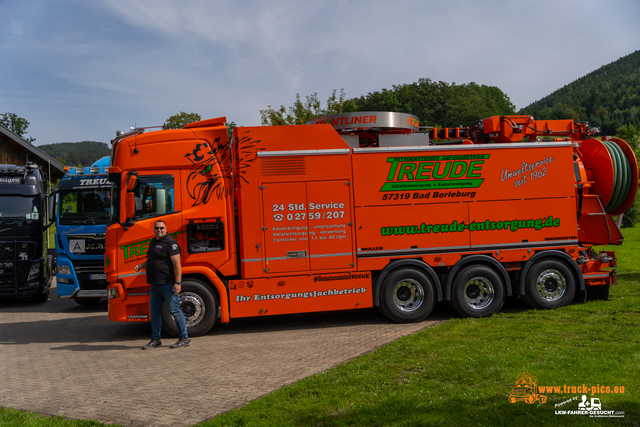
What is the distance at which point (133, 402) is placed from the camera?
5.11 m

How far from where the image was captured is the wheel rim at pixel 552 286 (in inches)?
341

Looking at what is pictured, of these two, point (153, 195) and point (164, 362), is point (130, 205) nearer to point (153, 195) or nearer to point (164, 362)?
point (153, 195)

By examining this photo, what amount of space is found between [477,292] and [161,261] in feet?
17.7

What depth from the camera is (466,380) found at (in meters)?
5.16

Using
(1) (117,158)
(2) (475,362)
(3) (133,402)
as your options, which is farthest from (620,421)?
(1) (117,158)

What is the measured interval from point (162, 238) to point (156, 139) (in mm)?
1759

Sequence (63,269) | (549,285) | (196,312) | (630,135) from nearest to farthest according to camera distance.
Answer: (196,312) < (549,285) < (63,269) < (630,135)

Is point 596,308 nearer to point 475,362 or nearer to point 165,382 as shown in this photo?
point 475,362

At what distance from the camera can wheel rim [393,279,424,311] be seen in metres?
8.30

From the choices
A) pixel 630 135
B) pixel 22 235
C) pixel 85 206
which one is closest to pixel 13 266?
pixel 22 235

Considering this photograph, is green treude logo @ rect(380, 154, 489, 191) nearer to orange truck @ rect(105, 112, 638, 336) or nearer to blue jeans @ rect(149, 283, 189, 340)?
orange truck @ rect(105, 112, 638, 336)

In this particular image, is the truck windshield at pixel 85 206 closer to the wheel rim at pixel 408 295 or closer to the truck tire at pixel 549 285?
the wheel rim at pixel 408 295

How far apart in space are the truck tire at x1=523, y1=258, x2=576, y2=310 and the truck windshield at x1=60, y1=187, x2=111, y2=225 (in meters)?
9.21

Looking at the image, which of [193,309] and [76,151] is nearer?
[193,309]
